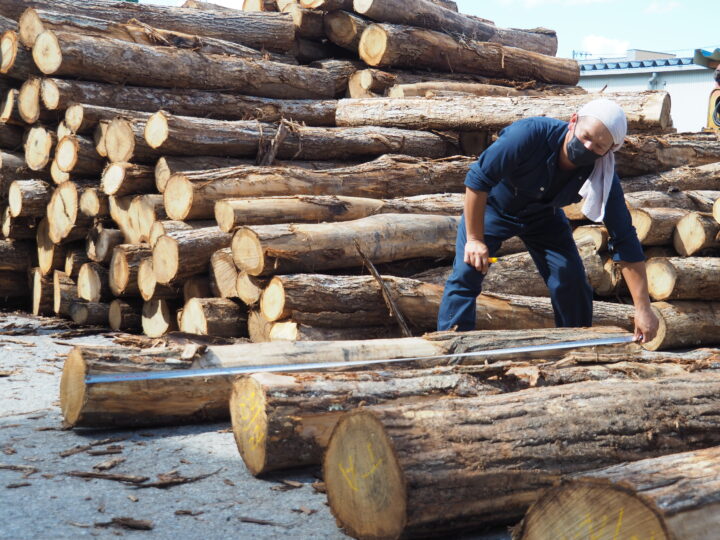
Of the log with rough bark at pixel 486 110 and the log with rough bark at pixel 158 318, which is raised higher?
the log with rough bark at pixel 486 110

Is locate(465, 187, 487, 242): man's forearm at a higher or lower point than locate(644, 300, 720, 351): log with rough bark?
higher

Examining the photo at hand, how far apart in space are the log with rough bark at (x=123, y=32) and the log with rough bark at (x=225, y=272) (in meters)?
2.84

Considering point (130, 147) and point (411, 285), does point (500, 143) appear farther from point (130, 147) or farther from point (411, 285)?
point (130, 147)

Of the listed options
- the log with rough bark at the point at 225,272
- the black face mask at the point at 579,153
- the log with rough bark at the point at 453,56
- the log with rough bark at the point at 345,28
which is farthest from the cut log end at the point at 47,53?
the black face mask at the point at 579,153

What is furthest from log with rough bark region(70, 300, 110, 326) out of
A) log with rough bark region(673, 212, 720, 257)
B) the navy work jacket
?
log with rough bark region(673, 212, 720, 257)

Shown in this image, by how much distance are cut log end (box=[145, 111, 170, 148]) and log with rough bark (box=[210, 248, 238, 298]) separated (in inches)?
44.6

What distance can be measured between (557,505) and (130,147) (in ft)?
16.6

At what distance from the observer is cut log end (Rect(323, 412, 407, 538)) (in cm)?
267

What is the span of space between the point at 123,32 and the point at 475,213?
4.71 metres

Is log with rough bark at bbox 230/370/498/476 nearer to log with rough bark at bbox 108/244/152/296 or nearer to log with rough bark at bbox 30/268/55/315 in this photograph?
log with rough bark at bbox 108/244/152/296

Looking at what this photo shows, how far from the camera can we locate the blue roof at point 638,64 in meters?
25.8

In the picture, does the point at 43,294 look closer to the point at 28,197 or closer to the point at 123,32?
the point at 28,197

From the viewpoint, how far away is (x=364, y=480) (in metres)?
2.80

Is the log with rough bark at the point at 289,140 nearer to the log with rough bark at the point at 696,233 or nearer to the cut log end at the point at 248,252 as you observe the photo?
the cut log end at the point at 248,252
